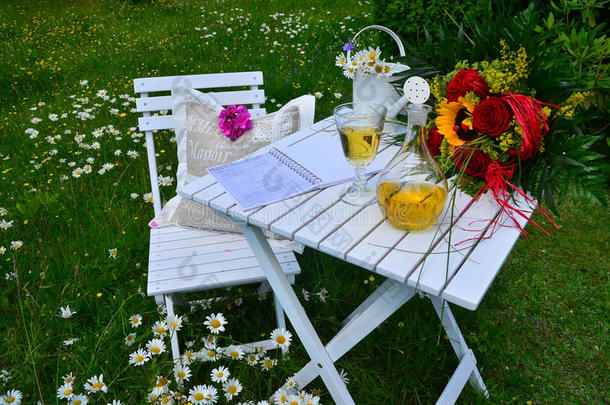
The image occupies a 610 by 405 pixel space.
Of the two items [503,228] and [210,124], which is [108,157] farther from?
[503,228]

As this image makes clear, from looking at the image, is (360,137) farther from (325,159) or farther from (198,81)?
(198,81)

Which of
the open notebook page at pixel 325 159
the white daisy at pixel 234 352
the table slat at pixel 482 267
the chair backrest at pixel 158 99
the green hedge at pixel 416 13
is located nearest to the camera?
the table slat at pixel 482 267

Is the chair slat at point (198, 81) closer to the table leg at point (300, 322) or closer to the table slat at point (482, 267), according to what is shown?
the table leg at point (300, 322)

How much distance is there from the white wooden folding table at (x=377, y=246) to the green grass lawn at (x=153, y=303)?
402mm

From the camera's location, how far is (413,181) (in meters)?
1.36

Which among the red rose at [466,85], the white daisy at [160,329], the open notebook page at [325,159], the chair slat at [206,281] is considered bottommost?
the white daisy at [160,329]

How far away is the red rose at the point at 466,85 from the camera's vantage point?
56.5 inches

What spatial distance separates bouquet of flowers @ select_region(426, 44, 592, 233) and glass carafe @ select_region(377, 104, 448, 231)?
3.9 inches

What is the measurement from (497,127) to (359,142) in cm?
40

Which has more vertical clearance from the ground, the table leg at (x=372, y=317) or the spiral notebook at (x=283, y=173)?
the spiral notebook at (x=283, y=173)

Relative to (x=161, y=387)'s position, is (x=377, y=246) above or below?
above

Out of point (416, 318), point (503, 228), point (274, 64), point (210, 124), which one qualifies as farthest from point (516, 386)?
point (274, 64)

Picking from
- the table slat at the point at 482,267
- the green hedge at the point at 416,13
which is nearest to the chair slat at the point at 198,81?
the table slat at the point at 482,267

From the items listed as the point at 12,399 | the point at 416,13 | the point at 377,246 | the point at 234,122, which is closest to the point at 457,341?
the point at 377,246
